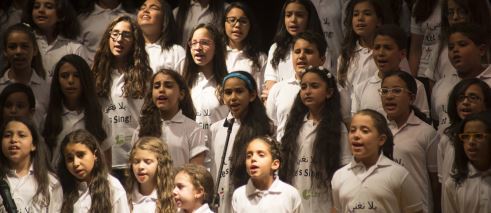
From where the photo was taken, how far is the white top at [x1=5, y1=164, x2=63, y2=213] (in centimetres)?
552

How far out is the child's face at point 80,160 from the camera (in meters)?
5.51

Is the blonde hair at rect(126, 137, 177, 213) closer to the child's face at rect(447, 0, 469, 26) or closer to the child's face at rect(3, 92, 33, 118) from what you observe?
the child's face at rect(3, 92, 33, 118)

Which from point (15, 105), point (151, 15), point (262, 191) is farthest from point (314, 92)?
point (15, 105)

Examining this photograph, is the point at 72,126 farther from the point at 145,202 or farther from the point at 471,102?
the point at 471,102

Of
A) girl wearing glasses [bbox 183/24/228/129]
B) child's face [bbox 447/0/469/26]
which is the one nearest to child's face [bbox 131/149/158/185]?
girl wearing glasses [bbox 183/24/228/129]

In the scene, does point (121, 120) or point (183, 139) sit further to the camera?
point (121, 120)

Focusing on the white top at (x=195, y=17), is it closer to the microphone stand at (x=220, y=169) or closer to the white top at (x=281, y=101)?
the white top at (x=281, y=101)

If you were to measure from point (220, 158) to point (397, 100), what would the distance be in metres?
0.95

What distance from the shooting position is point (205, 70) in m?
6.53

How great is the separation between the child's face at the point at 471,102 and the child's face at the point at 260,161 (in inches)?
35.4


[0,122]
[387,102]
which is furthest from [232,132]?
[0,122]

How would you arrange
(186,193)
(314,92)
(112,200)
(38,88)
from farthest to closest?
(38,88) < (314,92) < (112,200) < (186,193)

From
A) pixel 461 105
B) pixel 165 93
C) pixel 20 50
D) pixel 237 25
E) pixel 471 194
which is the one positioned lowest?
pixel 471 194

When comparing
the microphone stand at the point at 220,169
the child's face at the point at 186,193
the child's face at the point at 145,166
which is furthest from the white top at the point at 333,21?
the child's face at the point at 186,193
